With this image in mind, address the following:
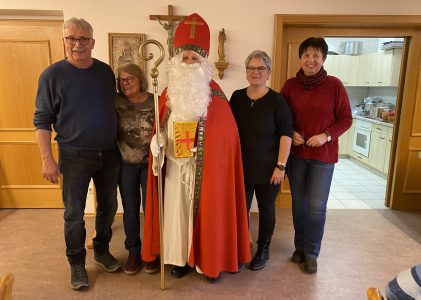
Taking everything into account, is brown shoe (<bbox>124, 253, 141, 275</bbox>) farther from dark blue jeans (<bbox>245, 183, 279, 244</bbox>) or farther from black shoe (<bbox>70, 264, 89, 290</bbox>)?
dark blue jeans (<bbox>245, 183, 279, 244</bbox>)

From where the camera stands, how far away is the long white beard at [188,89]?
5.91ft

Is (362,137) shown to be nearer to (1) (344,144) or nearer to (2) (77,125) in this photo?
(1) (344,144)

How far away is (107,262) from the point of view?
7.13 feet

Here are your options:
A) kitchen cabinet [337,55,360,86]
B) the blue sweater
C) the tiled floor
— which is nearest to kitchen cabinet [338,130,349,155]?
the tiled floor

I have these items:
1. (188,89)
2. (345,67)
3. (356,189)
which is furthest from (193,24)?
(345,67)

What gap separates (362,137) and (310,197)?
3779mm

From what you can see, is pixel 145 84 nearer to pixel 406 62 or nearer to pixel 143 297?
pixel 143 297

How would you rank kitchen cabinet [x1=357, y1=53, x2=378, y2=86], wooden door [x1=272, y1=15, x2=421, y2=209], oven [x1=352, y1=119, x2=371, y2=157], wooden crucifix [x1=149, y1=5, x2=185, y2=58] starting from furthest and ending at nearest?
kitchen cabinet [x1=357, y1=53, x2=378, y2=86], oven [x1=352, y1=119, x2=371, y2=157], wooden door [x1=272, y1=15, x2=421, y2=209], wooden crucifix [x1=149, y1=5, x2=185, y2=58]

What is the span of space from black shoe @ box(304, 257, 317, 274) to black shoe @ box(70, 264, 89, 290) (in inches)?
56.4

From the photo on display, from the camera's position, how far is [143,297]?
1900 mm

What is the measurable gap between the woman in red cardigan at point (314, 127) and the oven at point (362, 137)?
3535 mm

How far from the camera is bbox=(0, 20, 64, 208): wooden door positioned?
289 cm

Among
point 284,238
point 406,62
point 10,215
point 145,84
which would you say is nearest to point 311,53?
point 145,84

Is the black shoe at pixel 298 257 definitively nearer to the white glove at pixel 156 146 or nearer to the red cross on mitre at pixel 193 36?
the white glove at pixel 156 146
